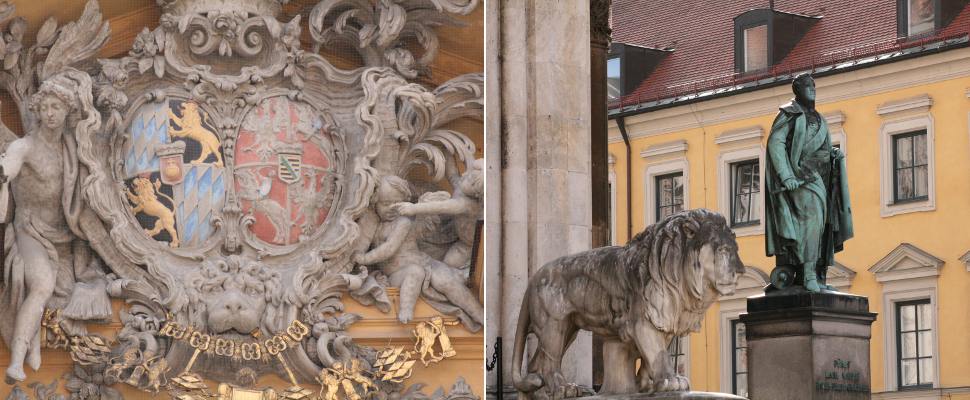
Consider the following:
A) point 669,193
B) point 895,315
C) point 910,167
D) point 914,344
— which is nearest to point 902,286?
point 895,315

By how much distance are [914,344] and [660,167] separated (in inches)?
226

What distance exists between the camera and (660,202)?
37.2 m

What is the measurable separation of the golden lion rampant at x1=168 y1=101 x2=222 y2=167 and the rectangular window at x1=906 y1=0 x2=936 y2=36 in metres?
19.8

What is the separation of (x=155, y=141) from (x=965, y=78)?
1976 cm

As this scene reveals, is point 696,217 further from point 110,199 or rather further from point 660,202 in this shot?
point 660,202

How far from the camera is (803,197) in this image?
689 inches

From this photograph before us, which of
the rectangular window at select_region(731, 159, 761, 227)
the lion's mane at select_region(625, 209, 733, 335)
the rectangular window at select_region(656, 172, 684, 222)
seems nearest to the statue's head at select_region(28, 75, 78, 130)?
the lion's mane at select_region(625, 209, 733, 335)

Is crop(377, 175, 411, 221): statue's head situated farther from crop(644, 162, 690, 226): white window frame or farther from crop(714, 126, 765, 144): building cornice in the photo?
crop(644, 162, 690, 226): white window frame

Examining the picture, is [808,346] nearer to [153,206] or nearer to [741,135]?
[153,206]

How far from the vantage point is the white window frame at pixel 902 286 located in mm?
32969

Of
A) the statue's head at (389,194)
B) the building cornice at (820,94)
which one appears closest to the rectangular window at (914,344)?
the building cornice at (820,94)

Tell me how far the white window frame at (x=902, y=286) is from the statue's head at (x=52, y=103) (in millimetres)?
20284

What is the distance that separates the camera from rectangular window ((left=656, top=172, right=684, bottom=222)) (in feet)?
121

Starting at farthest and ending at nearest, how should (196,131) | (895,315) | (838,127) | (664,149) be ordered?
(664,149) → (838,127) → (895,315) → (196,131)
